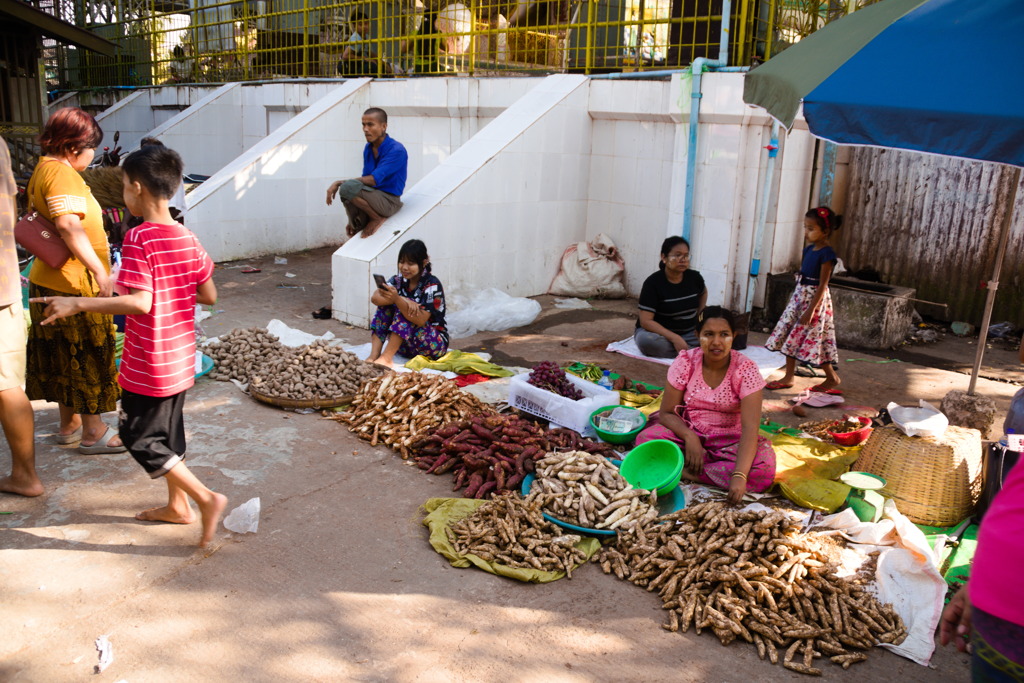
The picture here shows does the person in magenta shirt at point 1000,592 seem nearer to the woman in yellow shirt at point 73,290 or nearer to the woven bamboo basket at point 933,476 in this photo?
the woven bamboo basket at point 933,476

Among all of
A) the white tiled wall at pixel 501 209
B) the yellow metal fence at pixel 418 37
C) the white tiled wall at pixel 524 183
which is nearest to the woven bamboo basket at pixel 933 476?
the white tiled wall at pixel 524 183

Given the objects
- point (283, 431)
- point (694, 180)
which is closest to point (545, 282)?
point (694, 180)

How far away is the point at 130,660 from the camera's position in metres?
3.10

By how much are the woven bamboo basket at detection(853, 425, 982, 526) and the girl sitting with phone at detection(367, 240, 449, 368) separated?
141 inches

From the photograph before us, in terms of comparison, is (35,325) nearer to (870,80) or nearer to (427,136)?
(870,80)

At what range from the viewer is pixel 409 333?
6754 millimetres

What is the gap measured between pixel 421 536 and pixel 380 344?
9.56 ft

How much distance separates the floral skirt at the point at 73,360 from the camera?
14.8 ft

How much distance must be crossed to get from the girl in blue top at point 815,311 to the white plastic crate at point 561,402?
177 cm

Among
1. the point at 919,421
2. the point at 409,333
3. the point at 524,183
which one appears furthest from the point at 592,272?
the point at 919,421

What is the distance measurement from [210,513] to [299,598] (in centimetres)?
62

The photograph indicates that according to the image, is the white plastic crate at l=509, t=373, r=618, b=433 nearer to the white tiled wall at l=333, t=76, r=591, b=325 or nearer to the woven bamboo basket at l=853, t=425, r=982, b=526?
the woven bamboo basket at l=853, t=425, r=982, b=526

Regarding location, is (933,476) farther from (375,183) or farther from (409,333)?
(375,183)

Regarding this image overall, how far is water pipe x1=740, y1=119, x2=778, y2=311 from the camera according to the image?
812 centimetres
